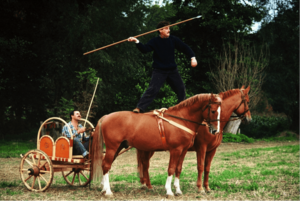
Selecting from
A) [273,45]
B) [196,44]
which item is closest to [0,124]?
[196,44]

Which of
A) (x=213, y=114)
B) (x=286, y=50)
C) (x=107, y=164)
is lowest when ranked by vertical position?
(x=107, y=164)

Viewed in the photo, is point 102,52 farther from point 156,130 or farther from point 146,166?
point 156,130

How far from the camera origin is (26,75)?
20.0 meters

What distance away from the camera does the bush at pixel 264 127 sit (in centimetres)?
2491

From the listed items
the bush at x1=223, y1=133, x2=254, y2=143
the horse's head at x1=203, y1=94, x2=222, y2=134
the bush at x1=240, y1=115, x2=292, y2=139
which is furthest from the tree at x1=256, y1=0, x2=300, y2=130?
the horse's head at x1=203, y1=94, x2=222, y2=134

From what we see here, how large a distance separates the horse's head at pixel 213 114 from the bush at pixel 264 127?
19389 millimetres

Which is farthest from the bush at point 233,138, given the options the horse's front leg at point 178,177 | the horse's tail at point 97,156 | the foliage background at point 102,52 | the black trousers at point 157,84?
the horse's tail at point 97,156

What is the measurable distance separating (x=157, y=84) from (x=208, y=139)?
1.55 m

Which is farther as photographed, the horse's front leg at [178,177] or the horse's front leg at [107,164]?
the horse's front leg at [178,177]

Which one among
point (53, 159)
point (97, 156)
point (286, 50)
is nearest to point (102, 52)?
point (53, 159)

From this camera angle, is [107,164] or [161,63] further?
[161,63]

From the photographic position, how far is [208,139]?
6797 millimetres

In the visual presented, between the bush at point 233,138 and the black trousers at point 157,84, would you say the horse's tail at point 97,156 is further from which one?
the bush at point 233,138

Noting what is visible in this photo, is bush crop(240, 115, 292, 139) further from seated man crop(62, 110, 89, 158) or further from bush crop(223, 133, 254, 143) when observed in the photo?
seated man crop(62, 110, 89, 158)
